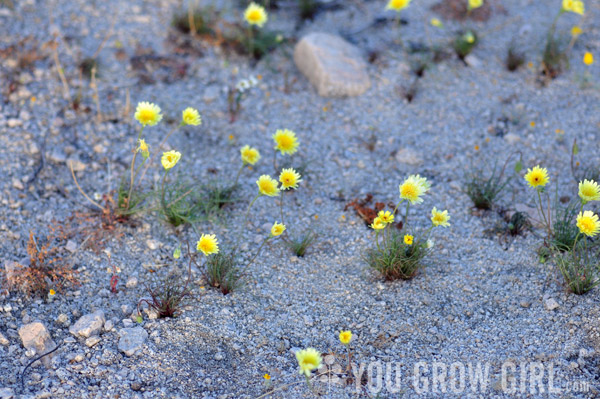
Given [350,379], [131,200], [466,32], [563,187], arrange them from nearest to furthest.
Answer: [350,379]
[131,200]
[563,187]
[466,32]

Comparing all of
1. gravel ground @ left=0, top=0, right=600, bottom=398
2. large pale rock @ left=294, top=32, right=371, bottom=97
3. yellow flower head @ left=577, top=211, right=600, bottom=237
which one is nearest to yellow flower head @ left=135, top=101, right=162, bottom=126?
gravel ground @ left=0, top=0, right=600, bottom=398

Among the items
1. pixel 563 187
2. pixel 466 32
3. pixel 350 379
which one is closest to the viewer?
pixel 350 379

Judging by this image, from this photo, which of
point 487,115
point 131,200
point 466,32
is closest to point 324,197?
point 131,200

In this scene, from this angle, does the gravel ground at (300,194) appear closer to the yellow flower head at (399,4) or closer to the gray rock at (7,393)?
the gray rock at (7,393)

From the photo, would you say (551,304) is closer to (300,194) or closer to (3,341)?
(300,194)

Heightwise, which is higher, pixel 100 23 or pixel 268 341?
pixel 100 23

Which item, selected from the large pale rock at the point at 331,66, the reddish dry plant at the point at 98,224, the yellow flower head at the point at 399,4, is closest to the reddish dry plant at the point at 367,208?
the large pale rock at the point at 331,66

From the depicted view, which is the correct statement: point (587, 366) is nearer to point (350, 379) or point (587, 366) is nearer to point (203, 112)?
point (350, 379)
